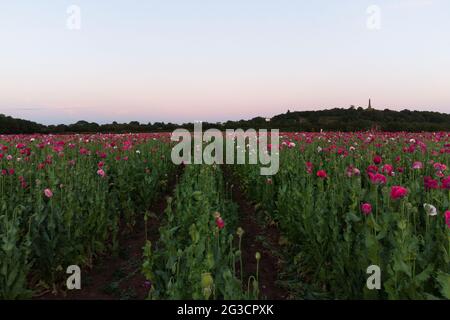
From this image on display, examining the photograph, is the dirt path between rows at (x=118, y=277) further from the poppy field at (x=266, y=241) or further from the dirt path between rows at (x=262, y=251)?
the dirt path between rows at (x=262, y=251)

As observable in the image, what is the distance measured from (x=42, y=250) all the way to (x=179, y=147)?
37.9 feet

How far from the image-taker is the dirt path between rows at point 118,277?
14.7 ft

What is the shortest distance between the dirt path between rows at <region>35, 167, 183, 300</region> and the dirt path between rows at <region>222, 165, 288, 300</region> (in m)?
1.39

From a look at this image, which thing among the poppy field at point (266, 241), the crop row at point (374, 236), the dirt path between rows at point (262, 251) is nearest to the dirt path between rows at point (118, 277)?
the poppy field at point (266, 241)

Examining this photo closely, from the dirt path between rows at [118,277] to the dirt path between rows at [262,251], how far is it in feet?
4.54

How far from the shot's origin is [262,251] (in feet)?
19.5

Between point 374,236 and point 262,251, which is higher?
point 374,236

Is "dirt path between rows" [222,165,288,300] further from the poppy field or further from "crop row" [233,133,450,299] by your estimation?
"crop row" [233,133,450,299]

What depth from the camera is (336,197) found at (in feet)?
16.9

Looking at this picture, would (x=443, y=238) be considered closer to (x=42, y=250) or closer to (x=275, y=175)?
(x=42, y=250)

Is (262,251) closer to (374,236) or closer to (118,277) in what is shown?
(118,277)

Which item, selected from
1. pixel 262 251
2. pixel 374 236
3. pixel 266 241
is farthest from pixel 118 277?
pixel 374 236

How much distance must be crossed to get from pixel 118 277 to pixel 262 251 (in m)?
2.13
